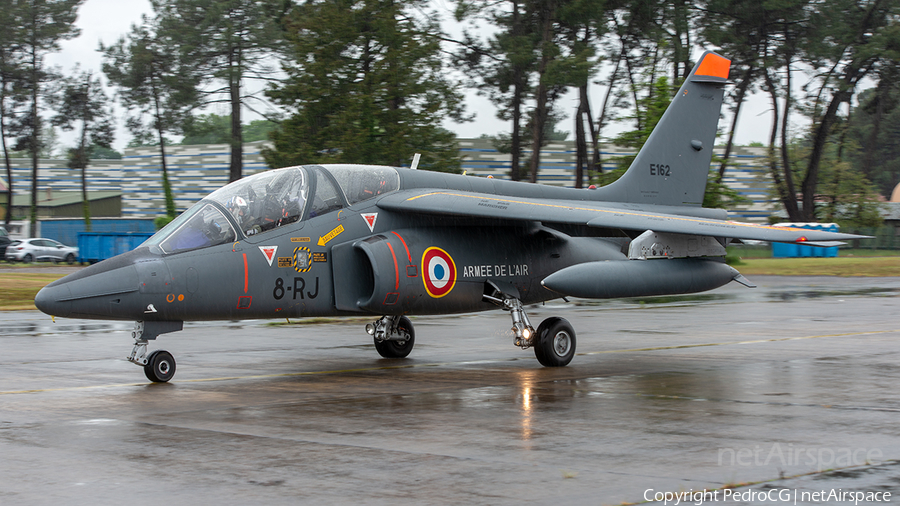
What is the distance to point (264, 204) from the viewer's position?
10516mm

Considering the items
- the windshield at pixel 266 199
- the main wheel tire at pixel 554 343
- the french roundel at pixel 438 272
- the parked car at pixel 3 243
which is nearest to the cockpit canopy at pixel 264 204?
the windshield at pixel 266 199

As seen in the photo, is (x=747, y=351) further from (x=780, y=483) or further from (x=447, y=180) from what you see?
(x=780, y=483)

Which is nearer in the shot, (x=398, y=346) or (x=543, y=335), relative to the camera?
(x=543, y=335)

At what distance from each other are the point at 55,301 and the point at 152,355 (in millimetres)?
1645

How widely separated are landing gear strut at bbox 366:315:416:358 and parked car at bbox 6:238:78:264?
40.6m

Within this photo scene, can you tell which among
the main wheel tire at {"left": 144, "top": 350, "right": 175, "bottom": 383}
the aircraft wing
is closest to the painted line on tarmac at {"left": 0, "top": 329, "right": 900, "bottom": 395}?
the main wheel tire at {"left": 144, "top": 350, "right": 175, "bottom": 383}

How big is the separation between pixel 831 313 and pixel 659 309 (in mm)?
4288

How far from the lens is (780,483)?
558 centimetres

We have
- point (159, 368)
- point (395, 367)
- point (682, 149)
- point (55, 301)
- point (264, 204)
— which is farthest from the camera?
point (682, 149)

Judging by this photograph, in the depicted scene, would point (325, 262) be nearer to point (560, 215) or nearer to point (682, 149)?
point (560, 215)

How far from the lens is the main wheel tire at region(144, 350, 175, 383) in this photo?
10359 millimetres

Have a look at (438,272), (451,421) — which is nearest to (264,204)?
(438,272)

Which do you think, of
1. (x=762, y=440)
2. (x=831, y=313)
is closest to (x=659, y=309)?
(x=831, y=313)
